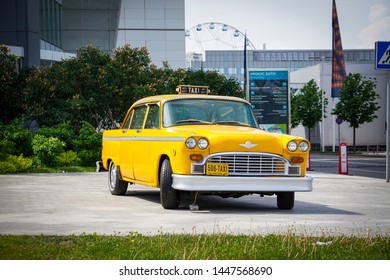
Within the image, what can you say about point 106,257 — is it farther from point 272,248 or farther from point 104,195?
point 104,195

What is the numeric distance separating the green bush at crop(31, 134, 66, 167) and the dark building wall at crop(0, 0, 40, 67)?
20892 mm

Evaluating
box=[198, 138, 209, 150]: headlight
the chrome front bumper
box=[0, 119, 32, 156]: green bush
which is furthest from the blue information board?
box=[198, 138, 209, 150]: headlight

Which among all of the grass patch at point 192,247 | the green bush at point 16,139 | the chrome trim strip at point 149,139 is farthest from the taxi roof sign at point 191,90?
the green bush at point 16,139

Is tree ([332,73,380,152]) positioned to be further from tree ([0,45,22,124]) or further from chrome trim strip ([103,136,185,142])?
chrome trim strip ([103,136,185,142])

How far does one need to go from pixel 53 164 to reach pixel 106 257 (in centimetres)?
1962

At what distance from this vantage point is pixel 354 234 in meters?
8.73

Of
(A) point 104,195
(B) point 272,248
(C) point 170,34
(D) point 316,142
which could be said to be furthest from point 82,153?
(D) point 316,142

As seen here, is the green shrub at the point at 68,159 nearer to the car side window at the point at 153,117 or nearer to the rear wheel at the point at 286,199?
the car side window at the point at 153,117

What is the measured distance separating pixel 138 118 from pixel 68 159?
13.1 meters

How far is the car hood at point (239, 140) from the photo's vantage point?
1128cm

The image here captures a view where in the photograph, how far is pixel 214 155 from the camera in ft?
36.9

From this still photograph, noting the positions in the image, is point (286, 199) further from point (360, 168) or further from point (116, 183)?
point (360, 168)

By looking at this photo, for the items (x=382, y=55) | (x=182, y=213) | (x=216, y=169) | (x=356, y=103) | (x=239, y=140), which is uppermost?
(x=382, y=55)

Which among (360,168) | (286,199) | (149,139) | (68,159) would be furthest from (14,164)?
(286,199)
